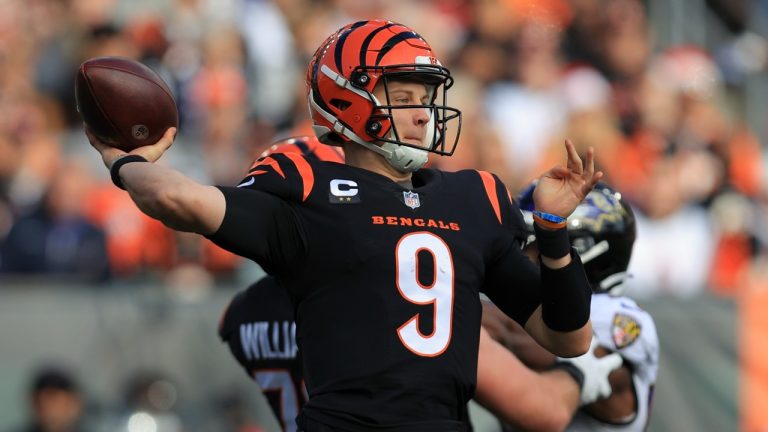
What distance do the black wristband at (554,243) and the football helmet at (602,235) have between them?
2.61ft

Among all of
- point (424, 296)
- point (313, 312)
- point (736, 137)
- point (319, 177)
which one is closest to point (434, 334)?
point (424, 296)

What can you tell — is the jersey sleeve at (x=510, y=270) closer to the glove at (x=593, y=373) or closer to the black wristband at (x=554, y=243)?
the black wristband at (x=554, y=243)

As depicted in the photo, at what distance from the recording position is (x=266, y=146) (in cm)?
866

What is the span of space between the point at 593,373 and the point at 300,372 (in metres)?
0.98

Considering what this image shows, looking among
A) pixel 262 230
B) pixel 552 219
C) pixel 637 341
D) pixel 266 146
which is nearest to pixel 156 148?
pixel 262 230

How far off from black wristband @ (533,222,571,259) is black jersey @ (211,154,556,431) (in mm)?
170

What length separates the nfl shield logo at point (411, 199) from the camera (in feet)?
9.91

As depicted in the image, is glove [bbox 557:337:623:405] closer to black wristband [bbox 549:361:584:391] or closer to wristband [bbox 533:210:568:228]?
black wristband [bbox 549:361:584:391]

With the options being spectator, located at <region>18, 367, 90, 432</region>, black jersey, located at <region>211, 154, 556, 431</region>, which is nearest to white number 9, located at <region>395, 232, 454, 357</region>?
black jersey, located at <region>211, 154, 556, 431</region>

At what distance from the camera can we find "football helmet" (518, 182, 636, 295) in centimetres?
391

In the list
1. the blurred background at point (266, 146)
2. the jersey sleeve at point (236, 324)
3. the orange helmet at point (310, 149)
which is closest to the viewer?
the orange helmet at point (310, 149)

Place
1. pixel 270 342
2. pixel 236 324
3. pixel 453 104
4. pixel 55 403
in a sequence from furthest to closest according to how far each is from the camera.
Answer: pixel 453 104
pixel 55 403
pixel 236 324
pixel 270 342

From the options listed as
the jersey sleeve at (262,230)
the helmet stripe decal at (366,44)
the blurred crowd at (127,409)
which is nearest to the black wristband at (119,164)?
the jersey sleeve at (262,230)

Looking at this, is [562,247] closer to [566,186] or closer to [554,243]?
[554,243]
